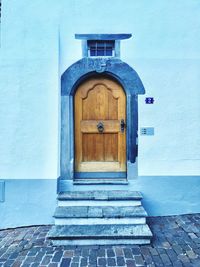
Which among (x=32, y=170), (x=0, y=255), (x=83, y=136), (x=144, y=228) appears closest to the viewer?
(x=0, y=255)

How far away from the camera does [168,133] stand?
147 inches

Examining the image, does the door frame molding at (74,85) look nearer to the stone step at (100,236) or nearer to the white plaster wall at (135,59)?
the white plaster wall at (135,59)

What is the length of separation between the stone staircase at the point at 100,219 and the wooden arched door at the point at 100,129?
0.42 metres

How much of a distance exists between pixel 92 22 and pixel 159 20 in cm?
110

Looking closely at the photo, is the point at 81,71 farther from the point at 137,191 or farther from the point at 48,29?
the point at 137,191

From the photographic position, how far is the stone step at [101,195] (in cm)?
339

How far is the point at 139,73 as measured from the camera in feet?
12.3

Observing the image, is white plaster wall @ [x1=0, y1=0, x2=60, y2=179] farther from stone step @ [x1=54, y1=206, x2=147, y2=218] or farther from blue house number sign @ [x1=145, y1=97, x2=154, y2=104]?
blue house number sign @ [x1=145, y1=97, x2=154, y2=104]

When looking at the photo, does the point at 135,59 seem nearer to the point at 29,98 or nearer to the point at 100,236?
the point at 29,98

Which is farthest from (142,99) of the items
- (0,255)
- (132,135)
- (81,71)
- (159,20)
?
(0,255)

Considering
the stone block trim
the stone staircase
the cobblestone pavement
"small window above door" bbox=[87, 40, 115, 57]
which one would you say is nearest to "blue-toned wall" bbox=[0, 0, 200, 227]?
"small window above door" bbox=[87, 40, 115, 57]

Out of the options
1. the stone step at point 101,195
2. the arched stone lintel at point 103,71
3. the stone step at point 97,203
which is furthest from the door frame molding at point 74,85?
the stone step at point 97,203

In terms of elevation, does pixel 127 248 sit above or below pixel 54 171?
below

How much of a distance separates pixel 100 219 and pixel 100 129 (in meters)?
1.45
